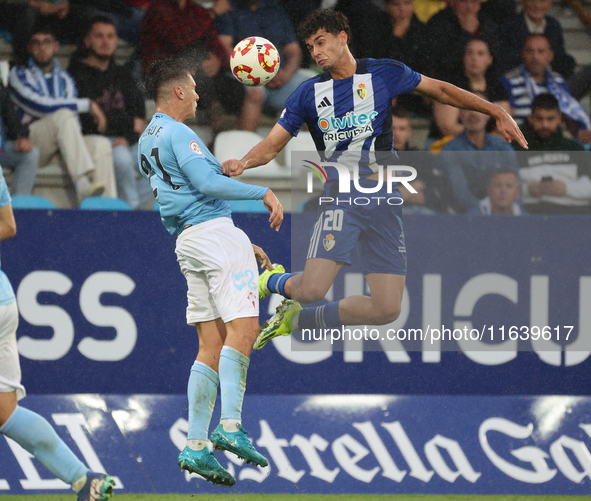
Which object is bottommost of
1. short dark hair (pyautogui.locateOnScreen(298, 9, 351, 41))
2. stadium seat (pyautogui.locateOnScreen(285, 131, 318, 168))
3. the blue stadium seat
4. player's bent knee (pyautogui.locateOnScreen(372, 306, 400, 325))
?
player's bent knee (pyautogui.locateOnScreen(372, 306, 400, 325))

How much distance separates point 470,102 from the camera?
4.80 meters

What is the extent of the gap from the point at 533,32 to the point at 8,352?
13.9ft

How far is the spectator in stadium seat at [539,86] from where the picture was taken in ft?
19.6

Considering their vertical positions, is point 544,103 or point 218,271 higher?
point 544,103

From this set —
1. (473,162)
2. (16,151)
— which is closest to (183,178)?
(16,151)

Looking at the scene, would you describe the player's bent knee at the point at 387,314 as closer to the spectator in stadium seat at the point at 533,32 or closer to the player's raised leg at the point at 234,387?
the player's raised leg at the point at 234,387

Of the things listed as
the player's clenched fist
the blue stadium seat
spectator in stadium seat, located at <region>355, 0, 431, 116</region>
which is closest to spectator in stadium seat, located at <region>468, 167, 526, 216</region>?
spectator in stadium seat, located at <region>355, 0, 431, 116</region>

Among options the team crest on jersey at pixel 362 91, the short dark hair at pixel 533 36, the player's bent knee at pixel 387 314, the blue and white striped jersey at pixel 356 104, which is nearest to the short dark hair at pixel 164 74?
the blue and white striped jersey at pixel 356 104

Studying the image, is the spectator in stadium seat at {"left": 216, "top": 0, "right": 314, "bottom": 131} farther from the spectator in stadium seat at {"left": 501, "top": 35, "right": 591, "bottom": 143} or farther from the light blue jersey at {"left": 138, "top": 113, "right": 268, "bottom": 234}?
the light blue jersey at {"left": 138, "top": 113, "right": 268, "bottom": 234}

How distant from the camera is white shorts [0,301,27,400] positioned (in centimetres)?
392

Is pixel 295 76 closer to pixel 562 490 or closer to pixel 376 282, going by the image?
pixel 376 282

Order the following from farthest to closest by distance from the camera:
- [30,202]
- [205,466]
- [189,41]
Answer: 1. [189,41]
2. [30,202]
3. [205,466]

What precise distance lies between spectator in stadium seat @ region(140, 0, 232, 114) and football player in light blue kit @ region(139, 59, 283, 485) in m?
1.41

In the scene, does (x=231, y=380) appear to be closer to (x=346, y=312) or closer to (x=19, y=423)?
(x=19, y=423)
